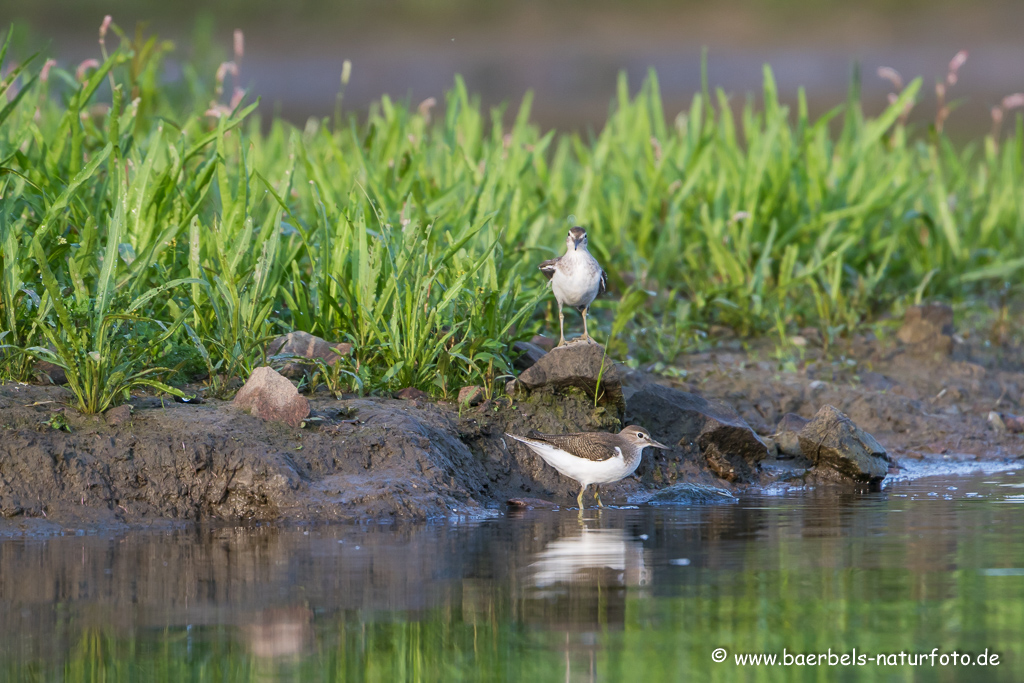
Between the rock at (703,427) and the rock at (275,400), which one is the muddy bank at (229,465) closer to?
the rock at (275,400)

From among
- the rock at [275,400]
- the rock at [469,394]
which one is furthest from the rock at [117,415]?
the rock at [469,394]

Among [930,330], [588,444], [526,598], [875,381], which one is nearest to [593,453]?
[588,444]

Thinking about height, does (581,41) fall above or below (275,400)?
above

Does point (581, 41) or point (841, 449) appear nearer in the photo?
point (841, 449)

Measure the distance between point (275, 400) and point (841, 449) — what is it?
103 inches

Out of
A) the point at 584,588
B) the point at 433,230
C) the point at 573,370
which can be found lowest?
the point at 584,588

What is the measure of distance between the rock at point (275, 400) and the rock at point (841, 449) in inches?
94.8

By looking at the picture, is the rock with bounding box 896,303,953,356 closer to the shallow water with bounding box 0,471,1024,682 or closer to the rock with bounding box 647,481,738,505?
the rock with bounding box 647,481,738,505

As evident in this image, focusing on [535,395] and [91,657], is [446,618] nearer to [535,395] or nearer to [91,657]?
[91,657]

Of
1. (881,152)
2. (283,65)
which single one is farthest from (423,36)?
(881,152)

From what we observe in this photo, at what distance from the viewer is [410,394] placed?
617cm

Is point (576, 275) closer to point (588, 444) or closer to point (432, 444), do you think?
point (588, 444)

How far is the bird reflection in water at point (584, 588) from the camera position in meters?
3.46

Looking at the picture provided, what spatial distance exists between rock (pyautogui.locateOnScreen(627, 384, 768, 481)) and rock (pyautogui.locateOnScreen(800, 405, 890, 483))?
0.25 metres
